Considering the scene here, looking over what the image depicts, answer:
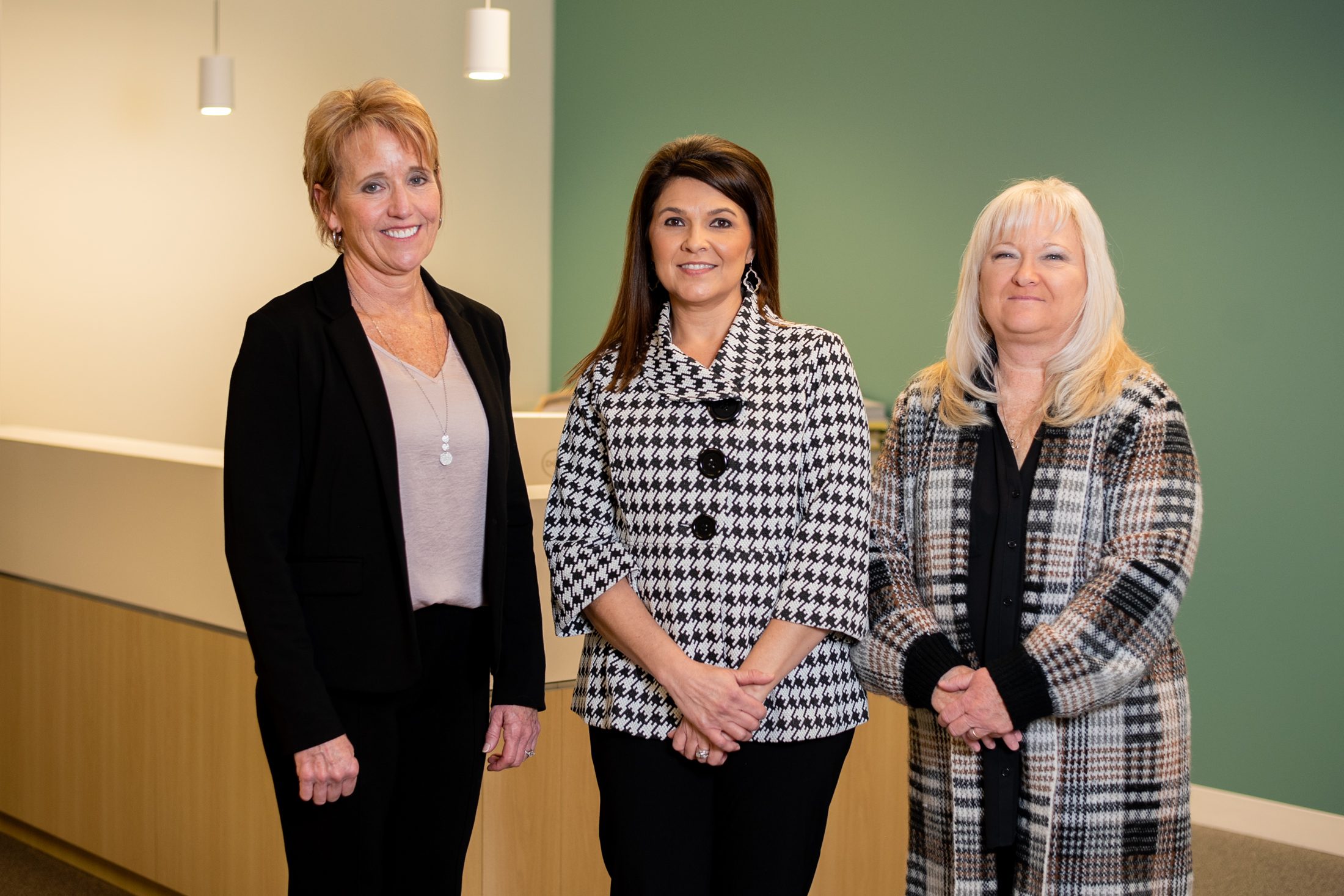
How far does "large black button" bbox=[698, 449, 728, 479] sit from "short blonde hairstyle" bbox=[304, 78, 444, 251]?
1.94 ft

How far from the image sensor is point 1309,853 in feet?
12.6

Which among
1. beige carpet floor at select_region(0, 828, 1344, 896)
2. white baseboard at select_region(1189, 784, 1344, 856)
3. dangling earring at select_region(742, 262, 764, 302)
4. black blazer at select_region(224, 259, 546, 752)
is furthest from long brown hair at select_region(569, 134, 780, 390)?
white baseboard at select_region(1189, 784, 1344, 856)

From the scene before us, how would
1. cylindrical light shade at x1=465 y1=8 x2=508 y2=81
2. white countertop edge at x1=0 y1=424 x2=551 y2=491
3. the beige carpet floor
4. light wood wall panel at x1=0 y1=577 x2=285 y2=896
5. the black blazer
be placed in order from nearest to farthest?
the black blazer, light wood wall panel at x1=0 y1=577 x2=285 y2=896, white countertop edge at x1=0 y1=424 x2=551 y2=491, the beige carpet floor, cylindrical light shade at x1=465 y1=8 x2=508 y2=81

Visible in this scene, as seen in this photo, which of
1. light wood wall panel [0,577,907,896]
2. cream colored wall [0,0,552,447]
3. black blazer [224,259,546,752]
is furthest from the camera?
cream colored wall [0,0,552,447]

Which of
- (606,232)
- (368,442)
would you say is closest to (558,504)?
(368,442)

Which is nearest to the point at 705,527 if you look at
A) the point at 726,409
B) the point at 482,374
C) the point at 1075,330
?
the point at 726,409

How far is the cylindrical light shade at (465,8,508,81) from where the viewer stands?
464 centimetres

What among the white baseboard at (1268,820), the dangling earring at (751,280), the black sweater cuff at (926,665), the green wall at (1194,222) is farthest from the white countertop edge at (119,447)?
the white baseboard at (1268,820)

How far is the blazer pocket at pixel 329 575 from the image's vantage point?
1.70m

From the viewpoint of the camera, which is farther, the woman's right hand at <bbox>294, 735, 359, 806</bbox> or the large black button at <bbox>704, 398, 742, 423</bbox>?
the large black button at <bbox>704, 398, 742, 423</bbox>

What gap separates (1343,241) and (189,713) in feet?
11.7

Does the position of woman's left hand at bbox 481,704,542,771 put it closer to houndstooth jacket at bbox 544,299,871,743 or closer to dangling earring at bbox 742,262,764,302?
houndstooth jacket at bbox 544,299,871,743

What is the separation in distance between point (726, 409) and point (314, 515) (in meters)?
0.59

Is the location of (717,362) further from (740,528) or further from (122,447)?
(122,447)
